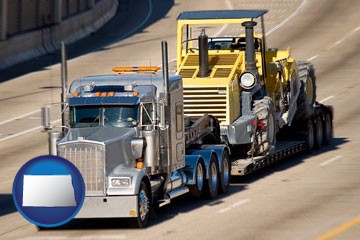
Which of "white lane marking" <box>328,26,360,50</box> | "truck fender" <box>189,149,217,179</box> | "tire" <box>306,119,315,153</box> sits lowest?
"truck fender" <box>189,149,217,179</box>

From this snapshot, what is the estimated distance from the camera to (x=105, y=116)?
2355 centimetres

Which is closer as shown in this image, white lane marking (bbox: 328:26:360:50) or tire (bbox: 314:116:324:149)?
tire (bbox: 314:116:324:149)

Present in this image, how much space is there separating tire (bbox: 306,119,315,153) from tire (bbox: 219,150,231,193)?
6.80 metres

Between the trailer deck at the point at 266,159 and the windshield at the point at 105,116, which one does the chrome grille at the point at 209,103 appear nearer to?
the trailer deck at the point at 266,159

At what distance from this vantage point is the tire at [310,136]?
33666 mm

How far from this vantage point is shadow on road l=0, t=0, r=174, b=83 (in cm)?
5353

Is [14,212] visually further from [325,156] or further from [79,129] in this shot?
[325,156]

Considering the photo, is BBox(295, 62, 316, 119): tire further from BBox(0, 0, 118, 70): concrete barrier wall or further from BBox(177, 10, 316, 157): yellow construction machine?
BBox(0, 0, 118, 70): concrete barrier wall

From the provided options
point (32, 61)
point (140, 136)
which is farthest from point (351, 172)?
point (32, 61)

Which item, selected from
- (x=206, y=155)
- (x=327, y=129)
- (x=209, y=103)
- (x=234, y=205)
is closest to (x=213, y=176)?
(x=206, y=155)

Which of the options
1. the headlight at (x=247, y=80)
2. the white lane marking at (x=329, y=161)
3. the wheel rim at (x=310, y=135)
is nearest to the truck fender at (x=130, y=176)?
the headlight at (x=247, y=80)

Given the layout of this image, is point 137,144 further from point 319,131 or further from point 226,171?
point 319,131

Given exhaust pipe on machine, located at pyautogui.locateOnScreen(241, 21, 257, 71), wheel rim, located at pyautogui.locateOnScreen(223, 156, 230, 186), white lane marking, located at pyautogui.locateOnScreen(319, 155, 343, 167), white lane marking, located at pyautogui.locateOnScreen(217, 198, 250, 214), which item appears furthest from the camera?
white lane marking, located at pyautogui.locateOnScreen(319, 155, 343, 167)

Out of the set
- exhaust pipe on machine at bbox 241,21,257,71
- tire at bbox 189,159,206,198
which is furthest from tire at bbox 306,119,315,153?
tire at bbox 189,159,206,198
